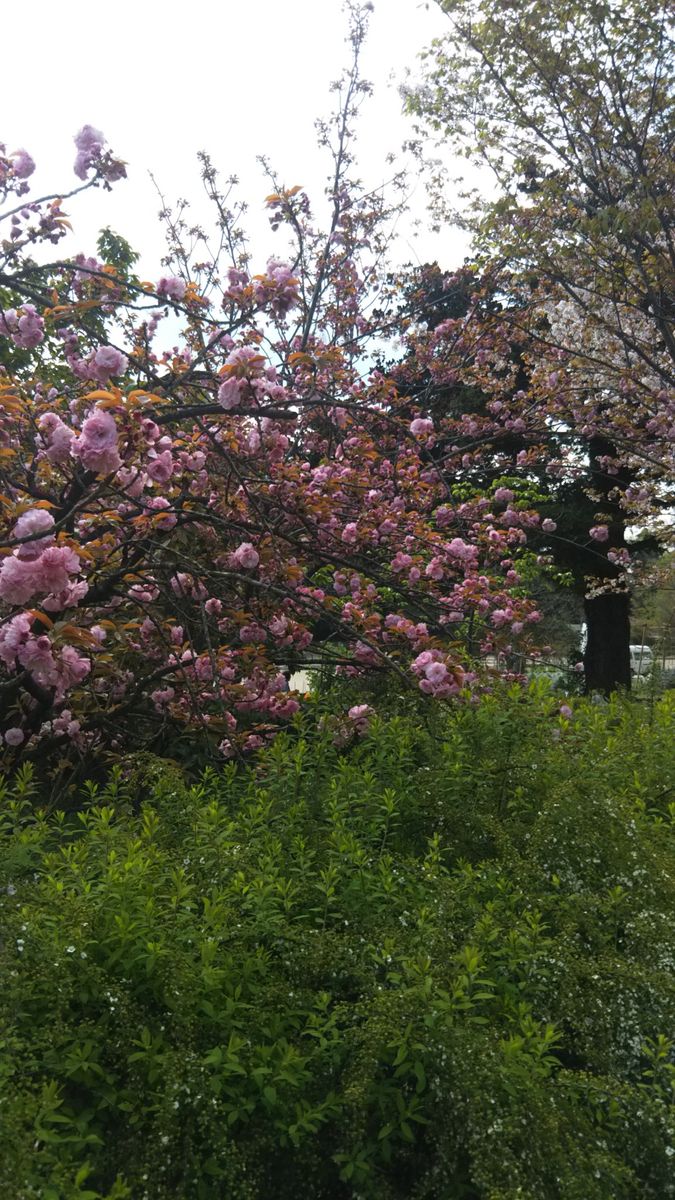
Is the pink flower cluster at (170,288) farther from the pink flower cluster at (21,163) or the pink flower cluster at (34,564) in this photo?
the pink flower cluster at (34,564)

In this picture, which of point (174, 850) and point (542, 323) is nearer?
point (174, 850)

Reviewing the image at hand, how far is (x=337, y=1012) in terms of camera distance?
201 cm

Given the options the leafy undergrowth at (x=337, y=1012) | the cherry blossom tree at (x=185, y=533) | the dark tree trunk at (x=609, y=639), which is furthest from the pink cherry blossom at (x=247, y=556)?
the dark tree trunk at (x=609, y=639)

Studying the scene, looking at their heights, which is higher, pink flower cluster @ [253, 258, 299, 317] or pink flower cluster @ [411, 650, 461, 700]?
pink flower cluster @ [253, 258, 299, 317]

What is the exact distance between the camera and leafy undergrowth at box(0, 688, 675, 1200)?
1762 mm

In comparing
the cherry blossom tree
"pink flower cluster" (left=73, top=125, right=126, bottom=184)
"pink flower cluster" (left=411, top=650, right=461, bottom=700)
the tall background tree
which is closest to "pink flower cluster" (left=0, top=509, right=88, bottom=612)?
the cherry blossom tree

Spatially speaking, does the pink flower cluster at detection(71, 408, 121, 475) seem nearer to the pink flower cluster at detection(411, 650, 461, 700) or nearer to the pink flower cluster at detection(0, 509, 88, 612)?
the pink flower cluster at detection(0, 509, 88, 612)

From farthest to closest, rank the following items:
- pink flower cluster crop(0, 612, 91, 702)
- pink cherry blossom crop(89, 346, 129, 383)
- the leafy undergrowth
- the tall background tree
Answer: the tall background tree
pink cherry blossom crop(89, 346, 129, 383)
pink flower cluster crop(0, 612, 91, 702)
the leafy undergrowth

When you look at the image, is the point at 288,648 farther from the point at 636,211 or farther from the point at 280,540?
the point at 636,211

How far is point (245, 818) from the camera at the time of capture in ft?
10.1

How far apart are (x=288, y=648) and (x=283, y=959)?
9.54ft

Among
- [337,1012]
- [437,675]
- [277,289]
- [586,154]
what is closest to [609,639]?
[586,154]

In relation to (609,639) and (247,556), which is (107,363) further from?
(609,639)

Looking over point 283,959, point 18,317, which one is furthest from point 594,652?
point 283,959
